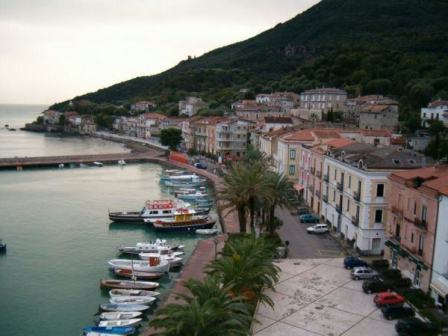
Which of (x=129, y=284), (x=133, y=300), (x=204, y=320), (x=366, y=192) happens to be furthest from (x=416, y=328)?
(x=129, y=284)

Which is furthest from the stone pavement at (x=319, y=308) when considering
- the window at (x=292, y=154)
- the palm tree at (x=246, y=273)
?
the window at (x=292, y=154)

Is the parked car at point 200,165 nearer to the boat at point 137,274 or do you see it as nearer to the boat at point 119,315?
the boat at point 137,274

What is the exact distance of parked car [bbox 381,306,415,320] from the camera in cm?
2575

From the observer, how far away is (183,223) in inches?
2067

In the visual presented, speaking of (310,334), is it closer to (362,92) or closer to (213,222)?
(213,222)

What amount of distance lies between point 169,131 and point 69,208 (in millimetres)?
53696

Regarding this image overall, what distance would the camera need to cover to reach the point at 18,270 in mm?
39875

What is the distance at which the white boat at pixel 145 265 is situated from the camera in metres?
37.7

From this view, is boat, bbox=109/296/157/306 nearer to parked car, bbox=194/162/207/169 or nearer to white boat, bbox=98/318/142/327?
white boat, bbox=98/318/142/327

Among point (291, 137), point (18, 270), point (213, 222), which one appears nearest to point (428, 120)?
point (291, 137)

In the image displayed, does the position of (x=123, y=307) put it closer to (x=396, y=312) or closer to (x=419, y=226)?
(x=396, y=312)

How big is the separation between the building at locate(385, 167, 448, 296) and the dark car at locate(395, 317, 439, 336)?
11.4 ft

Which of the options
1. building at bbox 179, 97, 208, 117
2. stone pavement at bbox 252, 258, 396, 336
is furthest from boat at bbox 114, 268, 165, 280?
building at bbox 179, 97, 208, 117

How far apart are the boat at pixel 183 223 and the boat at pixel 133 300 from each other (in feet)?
65.9
